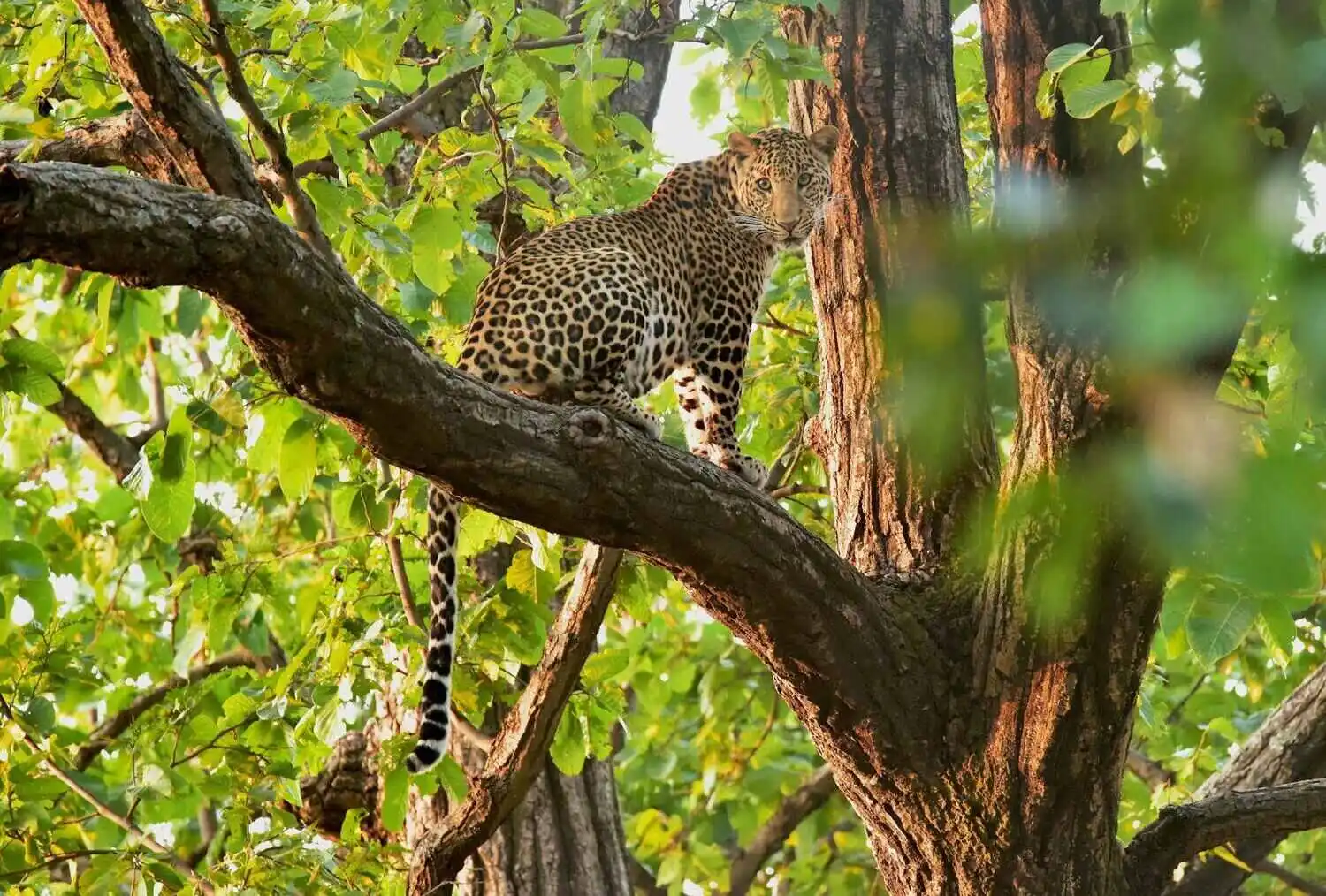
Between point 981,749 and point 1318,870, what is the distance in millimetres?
5560

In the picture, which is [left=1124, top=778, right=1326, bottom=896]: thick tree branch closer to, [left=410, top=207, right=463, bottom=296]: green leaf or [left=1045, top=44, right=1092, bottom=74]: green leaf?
[left=1045, top=44, right=1092, bottom=74]: green leaf

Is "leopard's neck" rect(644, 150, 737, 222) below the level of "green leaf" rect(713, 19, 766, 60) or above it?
above

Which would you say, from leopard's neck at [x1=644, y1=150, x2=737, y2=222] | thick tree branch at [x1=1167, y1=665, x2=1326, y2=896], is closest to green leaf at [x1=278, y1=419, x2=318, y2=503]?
leopard's neck at [x1=644, y1=150, x2=737, y2=222]

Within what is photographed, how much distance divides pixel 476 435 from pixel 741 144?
350cm

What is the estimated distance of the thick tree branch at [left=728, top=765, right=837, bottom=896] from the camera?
8.08 meters

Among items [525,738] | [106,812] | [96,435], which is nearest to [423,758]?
[525,738]

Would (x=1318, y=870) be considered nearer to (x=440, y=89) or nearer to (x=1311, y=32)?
(x=440, y=89)

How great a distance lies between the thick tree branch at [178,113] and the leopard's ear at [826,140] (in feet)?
7.67

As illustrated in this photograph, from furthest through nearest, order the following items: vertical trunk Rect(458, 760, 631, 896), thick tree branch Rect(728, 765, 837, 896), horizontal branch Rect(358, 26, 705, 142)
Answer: thick tree branch Rect(728, 765, 837, 896) → vertical trunk Rect(458, 760, 631, 896) → horizontal branch Rect(358, 26, 705, 142)

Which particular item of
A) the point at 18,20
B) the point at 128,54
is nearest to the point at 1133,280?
the point at 128,54

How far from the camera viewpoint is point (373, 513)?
5.72 m

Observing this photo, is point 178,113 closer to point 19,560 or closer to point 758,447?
point 19,560

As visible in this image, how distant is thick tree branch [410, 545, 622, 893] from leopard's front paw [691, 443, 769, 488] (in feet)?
2.80

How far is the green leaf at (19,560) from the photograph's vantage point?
508cm
